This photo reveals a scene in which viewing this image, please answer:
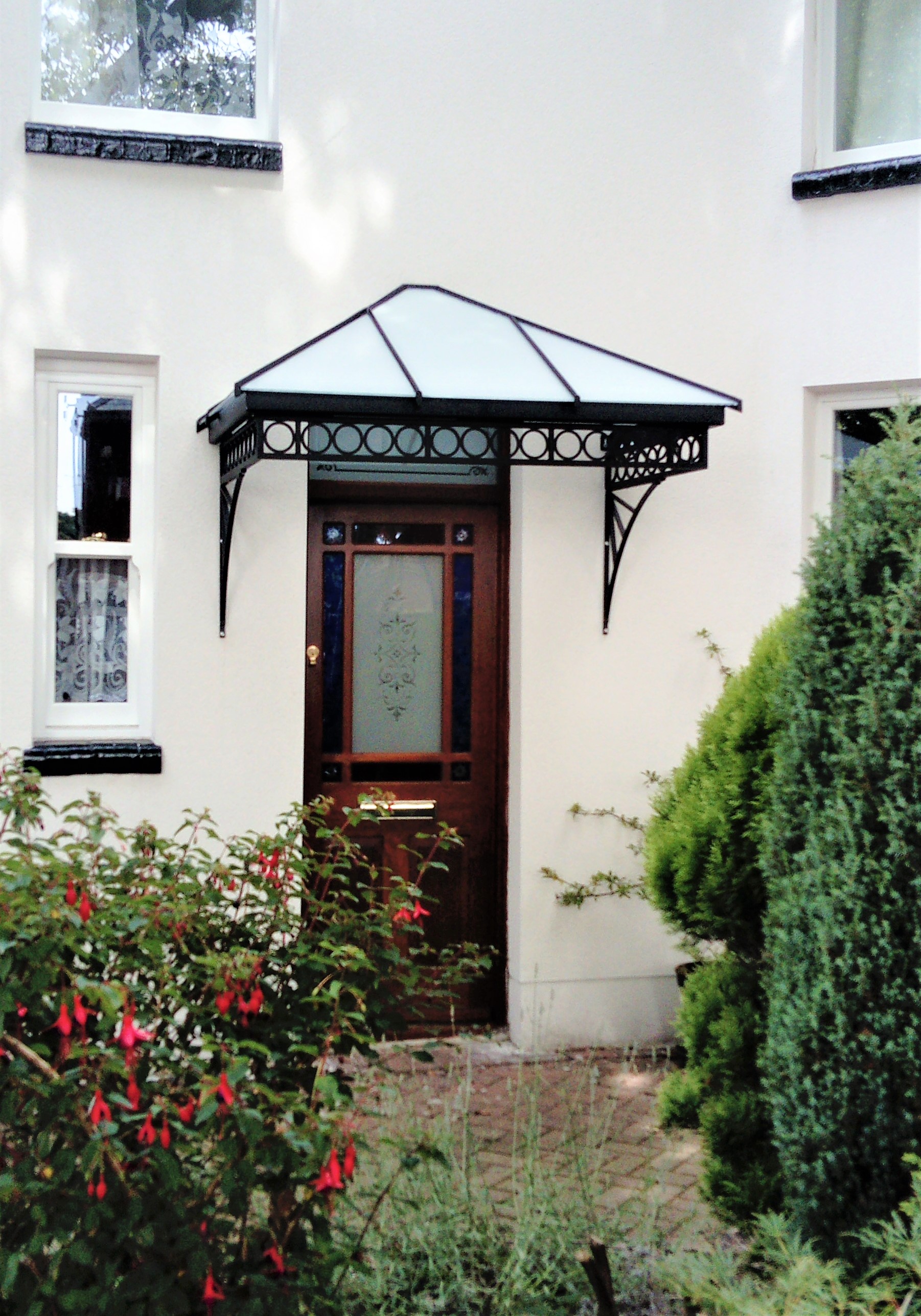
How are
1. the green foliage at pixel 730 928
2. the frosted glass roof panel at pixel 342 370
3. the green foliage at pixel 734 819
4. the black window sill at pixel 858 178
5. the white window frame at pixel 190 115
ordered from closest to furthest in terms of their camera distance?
1. the green foliage at pixel 730 928
2. the green foliage at pixel 734 819
3. the frosted glass roof panel at pixel 342 370
4. the white window frame at pixel 190 115
5. the black window sill at pixel 858 178

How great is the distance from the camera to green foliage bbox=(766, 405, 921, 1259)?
307 centimetres

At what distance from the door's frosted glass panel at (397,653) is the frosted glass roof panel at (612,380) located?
3.97ft

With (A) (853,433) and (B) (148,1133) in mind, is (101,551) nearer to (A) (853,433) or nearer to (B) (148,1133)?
(A) (853,433)

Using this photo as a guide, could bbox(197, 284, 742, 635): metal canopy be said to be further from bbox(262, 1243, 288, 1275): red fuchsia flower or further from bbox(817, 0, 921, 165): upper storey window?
bbox(262, 1243, 288, 1275): red fuchsia flower

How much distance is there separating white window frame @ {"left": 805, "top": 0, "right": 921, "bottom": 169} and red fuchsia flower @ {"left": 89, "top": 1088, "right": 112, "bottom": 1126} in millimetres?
5347

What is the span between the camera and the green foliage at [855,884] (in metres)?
3.07

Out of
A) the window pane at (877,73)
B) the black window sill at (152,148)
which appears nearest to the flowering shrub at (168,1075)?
the black window sill at (152,148)

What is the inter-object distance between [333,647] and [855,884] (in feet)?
11.1

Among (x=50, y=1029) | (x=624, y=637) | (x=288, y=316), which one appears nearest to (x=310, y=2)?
(x=288, y=316)

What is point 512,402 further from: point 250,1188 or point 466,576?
point 250,1188

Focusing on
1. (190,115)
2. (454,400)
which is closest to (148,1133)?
(454,400)

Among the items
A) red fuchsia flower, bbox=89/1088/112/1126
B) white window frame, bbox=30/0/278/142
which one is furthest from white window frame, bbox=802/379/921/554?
red fuchsia flower, bbox=89/1088/112/1126

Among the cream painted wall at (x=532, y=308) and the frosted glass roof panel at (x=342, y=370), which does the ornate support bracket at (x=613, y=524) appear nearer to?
the cream painted wall at (x=532, y=308)

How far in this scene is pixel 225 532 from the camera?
5.51 metres
